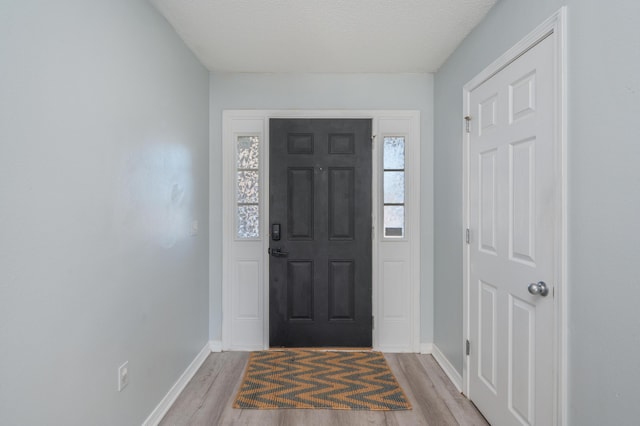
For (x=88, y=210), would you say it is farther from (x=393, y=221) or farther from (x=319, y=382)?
(x=393, y=221)

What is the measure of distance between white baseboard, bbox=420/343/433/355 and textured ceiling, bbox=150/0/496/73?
7.97 feet

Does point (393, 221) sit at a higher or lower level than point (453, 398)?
higher

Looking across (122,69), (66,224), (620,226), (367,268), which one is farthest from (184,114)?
(620,226)

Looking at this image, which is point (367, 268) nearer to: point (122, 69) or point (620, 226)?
point (620, 226)

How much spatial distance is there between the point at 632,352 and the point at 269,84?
9.87ft

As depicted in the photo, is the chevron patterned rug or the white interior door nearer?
the white interior door

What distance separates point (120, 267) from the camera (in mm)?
1771

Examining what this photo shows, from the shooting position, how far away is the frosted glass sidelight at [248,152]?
10.7ft

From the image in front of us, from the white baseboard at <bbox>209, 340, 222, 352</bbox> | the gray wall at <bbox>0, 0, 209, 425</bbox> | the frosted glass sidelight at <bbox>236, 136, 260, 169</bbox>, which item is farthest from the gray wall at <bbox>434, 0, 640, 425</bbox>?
the white baseboard at <bbox>209, 340, 222, 352</bbox>

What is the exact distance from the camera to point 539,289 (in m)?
1.64

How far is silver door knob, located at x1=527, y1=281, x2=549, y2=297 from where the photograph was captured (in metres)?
1.62

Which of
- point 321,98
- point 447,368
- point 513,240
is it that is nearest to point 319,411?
point 447,368

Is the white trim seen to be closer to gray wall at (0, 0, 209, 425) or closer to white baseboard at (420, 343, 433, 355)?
gray wall at (0, 0, 209, 425)

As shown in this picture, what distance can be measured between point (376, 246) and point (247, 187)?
1283 millimetres
